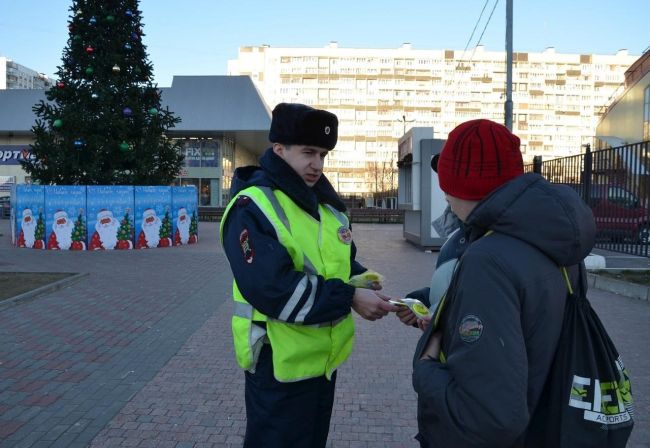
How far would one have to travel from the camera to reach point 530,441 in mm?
1405

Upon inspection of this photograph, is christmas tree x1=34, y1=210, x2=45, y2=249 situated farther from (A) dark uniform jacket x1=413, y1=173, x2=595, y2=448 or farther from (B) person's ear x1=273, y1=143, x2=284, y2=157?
(A) dark uniform jacket x1=413, y1=173, x2=595, y2=448

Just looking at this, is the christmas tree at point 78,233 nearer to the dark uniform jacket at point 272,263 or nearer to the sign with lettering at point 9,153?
the dark uniform jacket at point 272,263

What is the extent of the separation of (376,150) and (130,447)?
8842 centimetres

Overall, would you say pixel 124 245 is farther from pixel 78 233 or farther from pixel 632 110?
pixel 632 110

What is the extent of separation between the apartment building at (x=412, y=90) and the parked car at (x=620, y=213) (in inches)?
3025

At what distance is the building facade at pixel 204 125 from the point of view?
32094mm

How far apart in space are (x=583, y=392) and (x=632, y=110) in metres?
34.0

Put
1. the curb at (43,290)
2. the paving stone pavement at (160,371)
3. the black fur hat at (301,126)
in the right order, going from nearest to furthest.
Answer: the black fur hat at (301,126), the paving stone pavement at (160,371), the curb at (43,290)

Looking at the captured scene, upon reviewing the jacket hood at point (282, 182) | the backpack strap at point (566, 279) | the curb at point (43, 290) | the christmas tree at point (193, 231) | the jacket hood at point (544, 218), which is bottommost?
the curb at point (43, 290)

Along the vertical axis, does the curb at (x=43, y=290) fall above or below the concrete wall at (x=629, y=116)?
below

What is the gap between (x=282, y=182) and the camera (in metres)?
2.12

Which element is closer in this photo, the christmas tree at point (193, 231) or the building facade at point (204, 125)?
the christmas tree at point (193, 231)

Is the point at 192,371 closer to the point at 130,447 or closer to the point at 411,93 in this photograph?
the point at 130,447

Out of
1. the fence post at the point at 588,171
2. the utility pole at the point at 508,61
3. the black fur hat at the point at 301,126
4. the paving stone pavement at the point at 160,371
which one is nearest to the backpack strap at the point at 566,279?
the black fur hat at the point at 301,126
